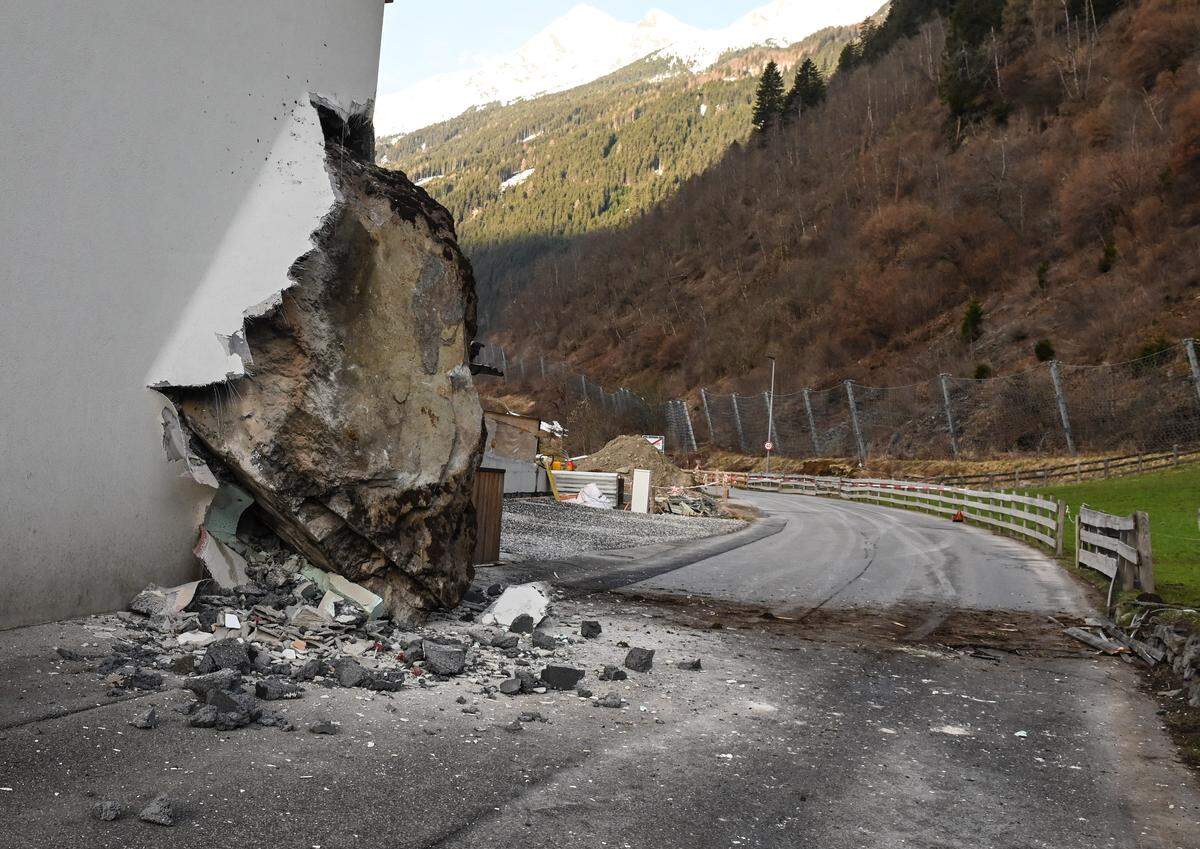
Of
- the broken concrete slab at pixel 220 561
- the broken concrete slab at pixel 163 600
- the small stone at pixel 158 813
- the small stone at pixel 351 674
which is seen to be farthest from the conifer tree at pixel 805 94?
the small stone at pixel 158 813

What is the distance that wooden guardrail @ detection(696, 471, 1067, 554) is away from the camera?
18.5 m

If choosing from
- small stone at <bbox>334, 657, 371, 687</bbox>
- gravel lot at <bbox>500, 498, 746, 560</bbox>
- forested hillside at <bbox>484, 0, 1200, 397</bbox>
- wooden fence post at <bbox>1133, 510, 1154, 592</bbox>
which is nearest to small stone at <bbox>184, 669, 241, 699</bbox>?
small stone at <bbox>334, 657, 371, 687</bbox>

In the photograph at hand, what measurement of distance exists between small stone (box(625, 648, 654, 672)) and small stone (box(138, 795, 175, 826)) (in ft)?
12.2

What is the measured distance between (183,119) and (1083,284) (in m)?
41.5

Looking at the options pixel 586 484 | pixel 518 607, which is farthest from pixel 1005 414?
pixel 518 607

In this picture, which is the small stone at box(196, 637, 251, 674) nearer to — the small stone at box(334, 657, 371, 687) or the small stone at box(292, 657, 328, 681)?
the small stone at box(292, 657, 328, 681)

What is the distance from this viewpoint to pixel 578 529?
18.6m

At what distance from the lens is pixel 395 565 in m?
7.30

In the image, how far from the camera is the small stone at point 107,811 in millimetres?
3408

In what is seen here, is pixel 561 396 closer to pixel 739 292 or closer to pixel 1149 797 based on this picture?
pixel 739 292

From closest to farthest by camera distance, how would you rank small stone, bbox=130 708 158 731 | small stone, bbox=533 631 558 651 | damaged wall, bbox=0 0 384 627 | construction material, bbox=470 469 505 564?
small stone, bbox=130 708 158 731
damaged wall, bbox=0 0 384 627
small stone, bbox=533 631 558 651
construction material, bbox=470 469 505 564

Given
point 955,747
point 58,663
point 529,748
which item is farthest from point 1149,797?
point 58,663

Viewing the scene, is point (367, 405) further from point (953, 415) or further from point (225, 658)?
point (953, 415)

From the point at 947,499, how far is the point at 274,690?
25.9m
